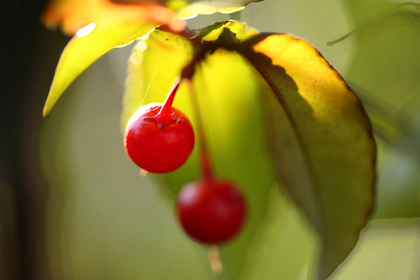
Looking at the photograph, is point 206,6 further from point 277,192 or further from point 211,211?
point 277,192

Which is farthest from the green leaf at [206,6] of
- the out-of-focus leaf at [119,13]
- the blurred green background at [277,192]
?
the blurred green background at [277,192]

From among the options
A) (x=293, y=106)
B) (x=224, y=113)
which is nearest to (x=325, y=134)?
(x=293, y=106)

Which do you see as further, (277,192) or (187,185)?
(277,192)

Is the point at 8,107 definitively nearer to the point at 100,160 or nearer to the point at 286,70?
the point at 286,70

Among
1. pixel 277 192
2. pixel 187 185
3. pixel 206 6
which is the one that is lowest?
pixel 277 192

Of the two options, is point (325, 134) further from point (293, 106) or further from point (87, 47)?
point (87, 47)

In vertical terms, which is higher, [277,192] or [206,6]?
[206,6]

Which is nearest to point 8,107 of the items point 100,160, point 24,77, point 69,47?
point 24,77
